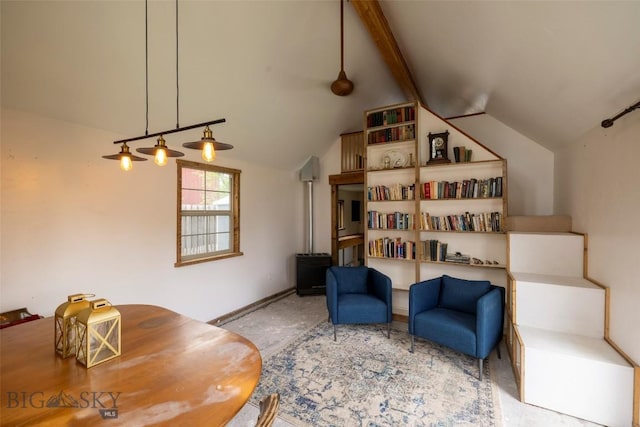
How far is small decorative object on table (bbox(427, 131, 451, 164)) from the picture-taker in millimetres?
3279

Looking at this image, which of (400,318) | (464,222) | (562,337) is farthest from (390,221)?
(562,337)

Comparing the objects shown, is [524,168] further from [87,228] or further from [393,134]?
[87,228]

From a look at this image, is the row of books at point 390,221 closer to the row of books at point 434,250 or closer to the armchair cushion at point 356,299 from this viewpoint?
the row of books at point 434,250

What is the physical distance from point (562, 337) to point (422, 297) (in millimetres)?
1111

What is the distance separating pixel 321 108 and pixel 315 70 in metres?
0.80

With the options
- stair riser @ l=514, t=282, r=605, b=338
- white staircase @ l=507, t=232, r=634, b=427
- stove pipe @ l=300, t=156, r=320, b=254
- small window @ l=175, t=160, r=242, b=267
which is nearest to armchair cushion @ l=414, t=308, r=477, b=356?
white staircase @ l=507, t=232, r=634, b=427

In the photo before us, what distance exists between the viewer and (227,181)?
160 inches

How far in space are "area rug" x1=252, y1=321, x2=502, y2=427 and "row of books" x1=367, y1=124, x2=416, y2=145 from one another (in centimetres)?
246

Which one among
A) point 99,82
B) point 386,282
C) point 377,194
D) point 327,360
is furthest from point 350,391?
point 99,82

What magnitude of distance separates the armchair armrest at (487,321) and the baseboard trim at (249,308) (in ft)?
9.78

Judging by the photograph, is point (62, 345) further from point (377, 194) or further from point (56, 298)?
point (377, 194)

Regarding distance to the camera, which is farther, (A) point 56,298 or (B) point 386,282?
(B) point 386,282

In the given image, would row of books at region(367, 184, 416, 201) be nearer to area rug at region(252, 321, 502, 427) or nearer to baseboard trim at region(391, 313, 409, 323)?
baseboard trim at region(391, 313, 409, 323)

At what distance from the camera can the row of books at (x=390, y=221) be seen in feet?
11.7
